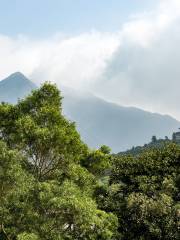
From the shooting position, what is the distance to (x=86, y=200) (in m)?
20.6

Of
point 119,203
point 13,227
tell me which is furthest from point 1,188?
point 119,203

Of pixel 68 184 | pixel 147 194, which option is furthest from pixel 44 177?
pixel 147 194

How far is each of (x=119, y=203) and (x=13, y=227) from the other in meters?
11.2

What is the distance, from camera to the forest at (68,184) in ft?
65.2

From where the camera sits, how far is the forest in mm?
19859

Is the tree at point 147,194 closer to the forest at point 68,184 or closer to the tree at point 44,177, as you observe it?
the forest at point 68,184

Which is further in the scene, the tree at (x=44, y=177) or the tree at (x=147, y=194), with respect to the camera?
the tree at (x=147, y=194)

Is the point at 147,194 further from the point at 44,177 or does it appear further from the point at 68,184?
the point at 68,184

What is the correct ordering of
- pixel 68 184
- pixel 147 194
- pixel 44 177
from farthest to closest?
pixel 147 194
pixel 44 177
pixel 68 184

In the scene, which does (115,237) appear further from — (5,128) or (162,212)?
(5,128)

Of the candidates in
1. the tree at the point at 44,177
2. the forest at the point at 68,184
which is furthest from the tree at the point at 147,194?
the tree at the point at 44,177

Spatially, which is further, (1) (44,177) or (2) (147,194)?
(2) (147,194)

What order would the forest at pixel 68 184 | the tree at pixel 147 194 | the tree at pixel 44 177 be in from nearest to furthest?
1. the tree at pixel 44 177
2. the forest at pixel 68 184
3. the tree at pixel 147 194

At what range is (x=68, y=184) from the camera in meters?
20.7
